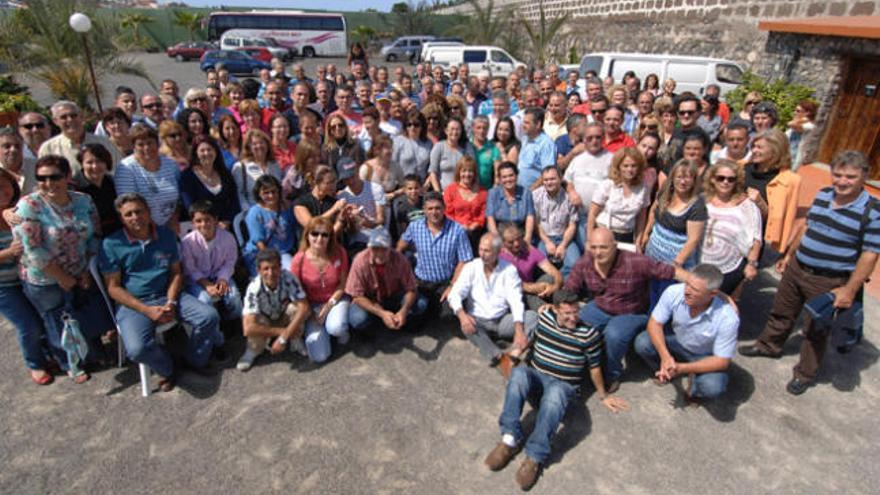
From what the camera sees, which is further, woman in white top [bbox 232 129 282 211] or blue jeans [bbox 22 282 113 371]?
woman in white top [bbox 232 129 282 211]

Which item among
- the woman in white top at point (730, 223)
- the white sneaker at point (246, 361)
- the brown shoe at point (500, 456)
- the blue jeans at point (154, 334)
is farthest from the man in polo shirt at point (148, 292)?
the woman in white top at point (730, 223)

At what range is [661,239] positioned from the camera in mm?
4172

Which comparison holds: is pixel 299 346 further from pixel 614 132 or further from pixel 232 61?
pixel 232 61

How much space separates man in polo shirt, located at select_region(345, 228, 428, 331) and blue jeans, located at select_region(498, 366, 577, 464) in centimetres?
128

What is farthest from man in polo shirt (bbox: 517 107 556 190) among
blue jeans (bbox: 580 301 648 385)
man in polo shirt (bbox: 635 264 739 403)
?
man in polo shirt (bbox: 635 264 739 403)

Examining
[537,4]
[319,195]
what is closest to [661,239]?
[319,195]

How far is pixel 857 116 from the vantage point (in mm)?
8688

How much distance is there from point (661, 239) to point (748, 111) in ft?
13.7

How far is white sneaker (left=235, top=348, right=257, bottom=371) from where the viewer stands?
13.2 ft

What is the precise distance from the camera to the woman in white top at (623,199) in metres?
4.31

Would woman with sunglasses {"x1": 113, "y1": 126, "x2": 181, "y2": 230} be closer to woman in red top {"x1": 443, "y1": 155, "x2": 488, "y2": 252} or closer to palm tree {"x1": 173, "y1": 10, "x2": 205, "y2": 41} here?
woman in red top {"x1": 443, "y1": 155, "x2": 488, "y2": 252}

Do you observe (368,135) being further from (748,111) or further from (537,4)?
(537,4)

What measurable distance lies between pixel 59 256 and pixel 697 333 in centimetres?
468

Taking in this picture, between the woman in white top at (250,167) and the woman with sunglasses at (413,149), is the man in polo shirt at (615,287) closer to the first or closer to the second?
the woman with sunglasses at (413,149)
